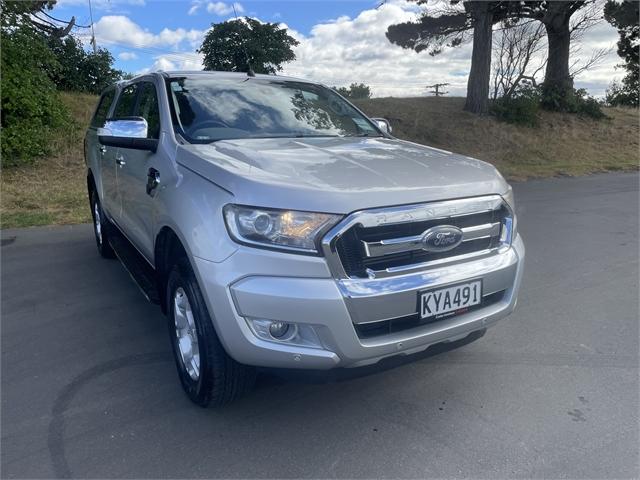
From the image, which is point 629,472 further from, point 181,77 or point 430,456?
point 181,77

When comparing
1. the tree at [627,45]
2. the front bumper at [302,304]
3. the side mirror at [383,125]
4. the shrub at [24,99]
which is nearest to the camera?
the front bumper at [302,304]

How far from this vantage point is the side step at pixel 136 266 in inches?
142

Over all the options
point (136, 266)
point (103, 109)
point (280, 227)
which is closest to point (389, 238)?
point (280, 227)

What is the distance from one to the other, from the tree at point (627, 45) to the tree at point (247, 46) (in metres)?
12.0

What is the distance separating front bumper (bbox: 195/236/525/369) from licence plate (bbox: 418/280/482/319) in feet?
0.20

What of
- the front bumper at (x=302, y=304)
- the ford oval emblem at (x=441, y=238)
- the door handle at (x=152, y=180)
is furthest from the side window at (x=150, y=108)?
the ford oval emblem at (x=441, y=238)

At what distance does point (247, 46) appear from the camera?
2111 cm

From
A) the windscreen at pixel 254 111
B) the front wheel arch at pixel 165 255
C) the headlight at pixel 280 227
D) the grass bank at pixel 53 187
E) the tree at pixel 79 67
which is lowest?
the grass bank at pixel 53 187

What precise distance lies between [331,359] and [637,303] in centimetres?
338

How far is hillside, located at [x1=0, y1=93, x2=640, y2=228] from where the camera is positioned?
8.88m

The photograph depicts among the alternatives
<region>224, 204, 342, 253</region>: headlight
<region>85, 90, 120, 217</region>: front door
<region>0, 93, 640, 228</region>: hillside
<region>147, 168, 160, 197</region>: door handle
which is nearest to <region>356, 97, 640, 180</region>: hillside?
<region>0, 93, 640, 228</region>: hillside

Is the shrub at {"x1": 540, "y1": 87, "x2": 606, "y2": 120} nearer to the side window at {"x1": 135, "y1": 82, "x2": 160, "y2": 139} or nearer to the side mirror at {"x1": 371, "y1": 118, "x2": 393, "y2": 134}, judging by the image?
the side mirror at {"x1": 371, "y1": 118, "x2": 393, "y2": 134}

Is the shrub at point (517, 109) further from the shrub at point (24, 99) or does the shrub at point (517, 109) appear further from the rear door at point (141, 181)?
the rear door at point (141, 181)

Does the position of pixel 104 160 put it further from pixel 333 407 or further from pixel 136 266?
pixel 333 407
